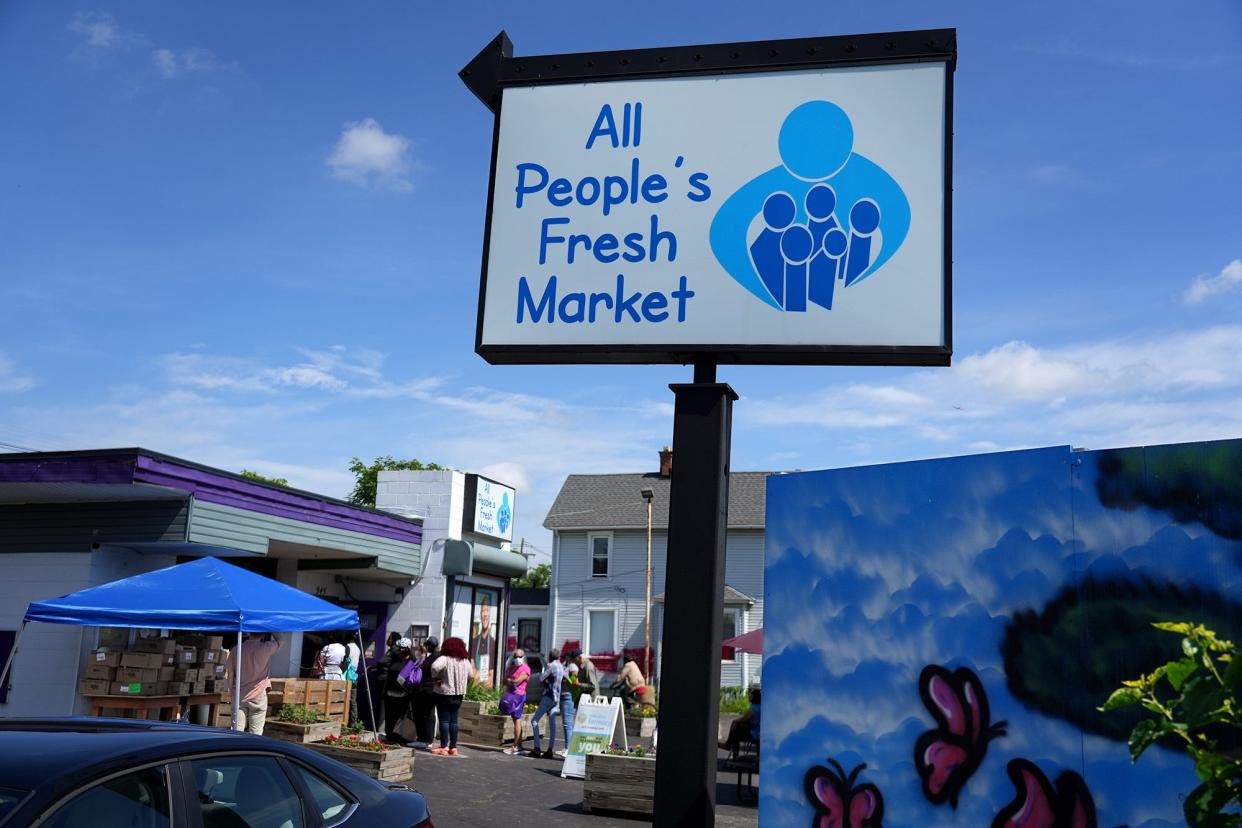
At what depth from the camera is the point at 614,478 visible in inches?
1710

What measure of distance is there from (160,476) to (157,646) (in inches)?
87.4

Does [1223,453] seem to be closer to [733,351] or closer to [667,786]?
[733,351]

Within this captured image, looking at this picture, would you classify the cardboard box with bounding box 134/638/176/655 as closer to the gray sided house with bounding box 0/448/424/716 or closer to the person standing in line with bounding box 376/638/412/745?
the gray sided house with bounding box 0/448/424/716

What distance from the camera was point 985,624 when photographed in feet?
20.5

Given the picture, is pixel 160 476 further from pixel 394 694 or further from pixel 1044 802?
pixel 1044 802

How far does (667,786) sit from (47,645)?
1151 centimetres

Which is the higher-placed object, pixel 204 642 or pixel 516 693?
pixel 204 642

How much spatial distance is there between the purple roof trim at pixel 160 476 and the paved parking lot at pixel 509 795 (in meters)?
4.54

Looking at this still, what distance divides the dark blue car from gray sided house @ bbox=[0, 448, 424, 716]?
31.2 feet

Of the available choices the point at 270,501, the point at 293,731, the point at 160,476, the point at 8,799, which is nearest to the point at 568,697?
the point at 293,731

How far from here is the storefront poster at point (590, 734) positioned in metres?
14.8

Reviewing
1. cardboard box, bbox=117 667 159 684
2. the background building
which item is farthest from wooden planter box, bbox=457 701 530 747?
cardboard box, bbox=117 667 159 684

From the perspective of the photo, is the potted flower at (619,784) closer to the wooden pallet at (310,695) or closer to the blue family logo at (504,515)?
the wooden pallet at (310,695)

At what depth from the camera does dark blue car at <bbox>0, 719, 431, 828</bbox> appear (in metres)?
3.64
